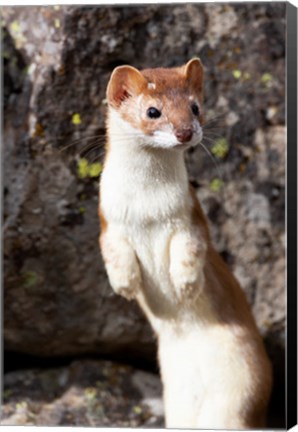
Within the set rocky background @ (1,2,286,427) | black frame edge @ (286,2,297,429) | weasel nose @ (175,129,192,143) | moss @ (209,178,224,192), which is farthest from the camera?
moss @ (209,178,224,192)

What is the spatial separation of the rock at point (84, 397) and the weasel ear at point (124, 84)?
1655 mm

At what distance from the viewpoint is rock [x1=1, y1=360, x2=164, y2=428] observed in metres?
4.62

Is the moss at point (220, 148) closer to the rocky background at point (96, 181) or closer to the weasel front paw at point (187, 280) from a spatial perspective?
the rocky background at point (96, 181)

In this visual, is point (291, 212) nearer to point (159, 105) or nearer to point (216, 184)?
point (216, 184)

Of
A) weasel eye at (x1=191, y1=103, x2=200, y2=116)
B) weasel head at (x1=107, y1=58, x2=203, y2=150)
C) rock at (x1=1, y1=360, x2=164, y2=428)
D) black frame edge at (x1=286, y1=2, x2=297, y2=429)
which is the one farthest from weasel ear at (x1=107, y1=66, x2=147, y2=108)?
rock at (x1=1, y1=360, x2=164, y2=428)

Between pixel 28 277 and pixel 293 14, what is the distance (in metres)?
1.85

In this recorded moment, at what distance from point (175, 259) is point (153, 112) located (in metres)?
0.62

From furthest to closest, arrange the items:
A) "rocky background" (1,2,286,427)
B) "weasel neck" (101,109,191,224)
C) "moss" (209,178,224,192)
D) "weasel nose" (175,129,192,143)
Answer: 1. "moss" (209,178,224,192)
2. "rocky background" (1,2,286,427)
3. "weasel neck" (101,109,191,224)
4. "weasel nose" (175,129,192,143)

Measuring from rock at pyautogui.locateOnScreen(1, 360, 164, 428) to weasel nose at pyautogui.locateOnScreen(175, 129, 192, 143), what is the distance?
1.67 meters

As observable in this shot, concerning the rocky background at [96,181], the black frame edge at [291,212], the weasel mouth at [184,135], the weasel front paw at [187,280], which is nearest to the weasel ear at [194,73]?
the weasel mouth at [184,135]

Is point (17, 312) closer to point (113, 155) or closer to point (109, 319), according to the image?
A: point (109, 319)

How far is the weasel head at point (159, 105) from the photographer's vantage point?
11.7 ft

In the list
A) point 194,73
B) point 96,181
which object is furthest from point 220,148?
point 194,73

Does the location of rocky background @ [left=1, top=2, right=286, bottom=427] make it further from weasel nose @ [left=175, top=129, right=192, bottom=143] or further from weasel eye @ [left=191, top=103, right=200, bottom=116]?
weasel nose @ [left=175, top=129, right=192, bottom=143]
